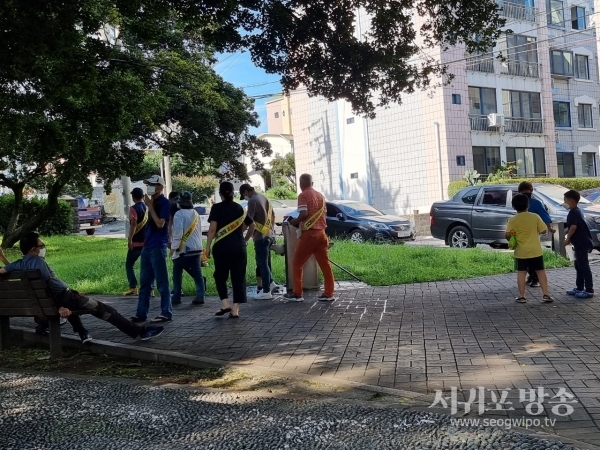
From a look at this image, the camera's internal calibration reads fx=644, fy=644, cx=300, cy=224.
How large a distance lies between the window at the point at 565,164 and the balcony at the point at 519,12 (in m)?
7.27

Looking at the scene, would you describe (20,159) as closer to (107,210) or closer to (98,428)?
(98,428)

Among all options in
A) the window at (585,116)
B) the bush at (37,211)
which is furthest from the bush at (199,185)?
the window at (585,116)

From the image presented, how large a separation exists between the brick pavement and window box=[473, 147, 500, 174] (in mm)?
→ 21436

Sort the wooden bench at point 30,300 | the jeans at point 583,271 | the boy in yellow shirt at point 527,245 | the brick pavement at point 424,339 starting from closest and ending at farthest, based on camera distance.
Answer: the brick pavement at point 424,339 < the wooden bench at point 30,300 < the boy in yellow shirt at point 527,245 < the jeans at point 583,271

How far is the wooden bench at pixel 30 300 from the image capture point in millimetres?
6773

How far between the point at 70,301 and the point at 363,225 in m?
12.0

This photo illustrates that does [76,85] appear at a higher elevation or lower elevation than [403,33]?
lower

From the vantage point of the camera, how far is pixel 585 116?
36.5m

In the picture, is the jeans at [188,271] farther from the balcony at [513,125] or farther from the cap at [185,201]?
the balcony at [513,125]

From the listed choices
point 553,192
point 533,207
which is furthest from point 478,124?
point 533,207

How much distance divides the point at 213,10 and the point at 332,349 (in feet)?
18.2

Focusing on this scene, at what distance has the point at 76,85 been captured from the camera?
9430 mm

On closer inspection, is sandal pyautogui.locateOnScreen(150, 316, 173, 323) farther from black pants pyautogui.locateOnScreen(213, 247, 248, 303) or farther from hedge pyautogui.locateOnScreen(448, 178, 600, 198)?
hedge pyautogui.locateOnScreen(448, 178, 600, 198)

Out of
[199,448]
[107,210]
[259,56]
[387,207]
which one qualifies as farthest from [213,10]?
[107,210]
